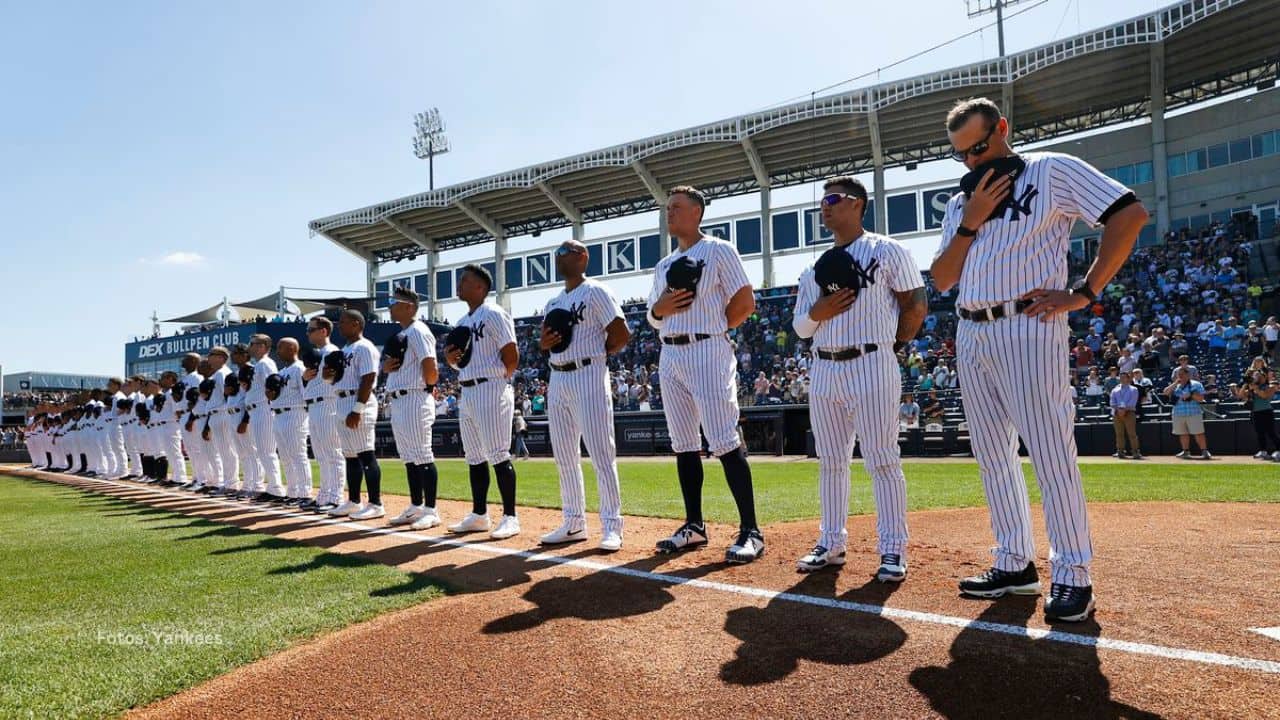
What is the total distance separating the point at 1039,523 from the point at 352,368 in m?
5.90

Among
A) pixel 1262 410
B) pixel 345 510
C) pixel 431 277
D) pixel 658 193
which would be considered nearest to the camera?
pixel 345 510

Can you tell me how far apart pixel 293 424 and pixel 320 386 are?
2.83ft

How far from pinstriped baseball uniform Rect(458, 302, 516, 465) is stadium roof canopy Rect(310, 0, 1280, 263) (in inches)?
947

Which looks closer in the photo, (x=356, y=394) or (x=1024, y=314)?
(x=1024, y=314)

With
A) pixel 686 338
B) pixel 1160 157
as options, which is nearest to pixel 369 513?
pixel 686 338

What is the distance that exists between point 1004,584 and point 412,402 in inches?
193

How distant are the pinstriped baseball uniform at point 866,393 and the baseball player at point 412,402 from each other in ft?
12.2

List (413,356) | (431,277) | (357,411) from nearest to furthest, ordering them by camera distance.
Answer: (413,356) → (357,411) → (431,277)

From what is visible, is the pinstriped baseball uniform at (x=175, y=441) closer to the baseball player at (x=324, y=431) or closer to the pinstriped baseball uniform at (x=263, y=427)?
the pinstriped baseball uniform at (x=263, y=427)

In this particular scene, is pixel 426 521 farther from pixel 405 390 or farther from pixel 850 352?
pixel 850 352

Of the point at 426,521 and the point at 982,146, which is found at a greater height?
the point at 982,146

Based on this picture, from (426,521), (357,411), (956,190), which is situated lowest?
(426,521)

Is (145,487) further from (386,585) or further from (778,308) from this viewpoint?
(778,308)

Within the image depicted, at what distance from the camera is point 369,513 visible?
7203 millimetres
